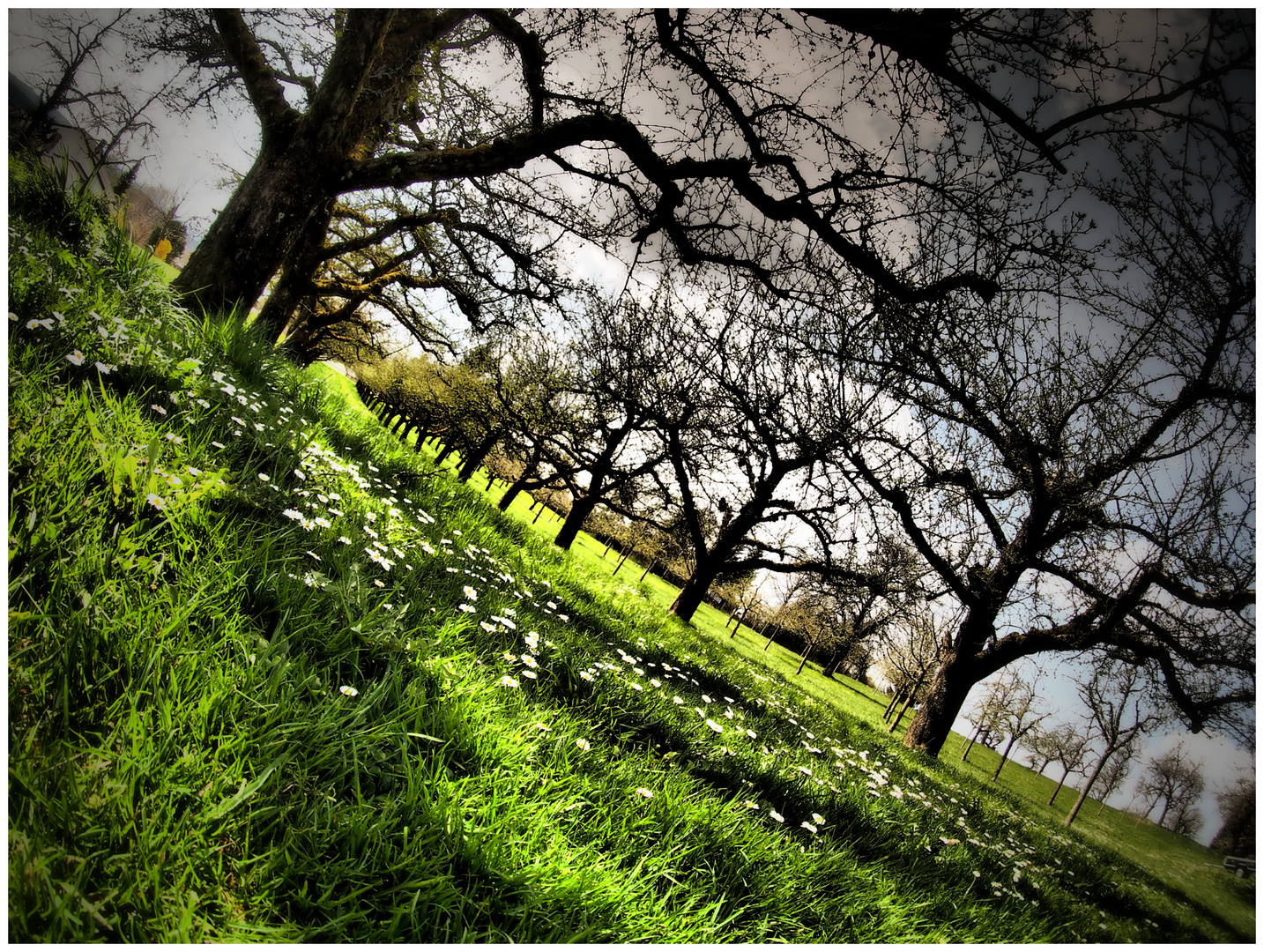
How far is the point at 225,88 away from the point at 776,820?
36.6 feet

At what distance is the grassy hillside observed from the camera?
1134 mm

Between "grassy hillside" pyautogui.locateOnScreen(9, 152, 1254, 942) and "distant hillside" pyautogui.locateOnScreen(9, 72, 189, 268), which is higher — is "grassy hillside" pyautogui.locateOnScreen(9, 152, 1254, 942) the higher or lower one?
the lower one

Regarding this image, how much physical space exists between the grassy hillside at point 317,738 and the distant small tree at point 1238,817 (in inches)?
10.9

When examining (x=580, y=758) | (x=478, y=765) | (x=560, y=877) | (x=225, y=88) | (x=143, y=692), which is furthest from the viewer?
(x=225, y=88)

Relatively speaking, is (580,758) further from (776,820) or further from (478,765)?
(776,820)

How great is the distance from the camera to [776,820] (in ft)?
8.29

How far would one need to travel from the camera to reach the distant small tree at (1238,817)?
3264mm

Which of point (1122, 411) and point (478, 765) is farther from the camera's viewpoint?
point (1122, 411)

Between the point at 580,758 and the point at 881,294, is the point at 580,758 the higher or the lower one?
the lower one

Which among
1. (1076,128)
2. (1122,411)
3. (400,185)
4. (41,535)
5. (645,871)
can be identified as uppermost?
(1122,411)

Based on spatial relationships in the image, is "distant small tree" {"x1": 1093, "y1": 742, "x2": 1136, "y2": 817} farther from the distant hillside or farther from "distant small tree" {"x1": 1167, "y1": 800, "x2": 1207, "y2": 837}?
the distant hillside

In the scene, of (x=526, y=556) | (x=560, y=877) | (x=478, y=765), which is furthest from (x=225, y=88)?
(x=560, y=877)

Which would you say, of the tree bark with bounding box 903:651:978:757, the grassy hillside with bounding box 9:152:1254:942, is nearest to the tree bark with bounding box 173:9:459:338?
the grassy hillside with bounding box 9:152:1254:942

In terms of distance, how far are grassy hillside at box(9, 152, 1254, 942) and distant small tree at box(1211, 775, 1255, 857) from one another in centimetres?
28
